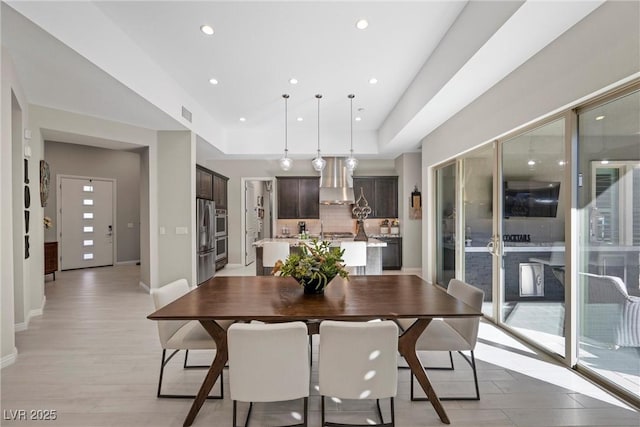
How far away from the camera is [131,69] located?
11.5 ft

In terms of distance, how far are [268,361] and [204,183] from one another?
5049 millimetres

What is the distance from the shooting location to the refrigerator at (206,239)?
5742 mm

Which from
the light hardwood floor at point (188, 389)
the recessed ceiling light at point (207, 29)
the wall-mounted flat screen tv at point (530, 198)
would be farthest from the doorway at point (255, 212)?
the wall-mounted flat screen tv at point (530, 198)

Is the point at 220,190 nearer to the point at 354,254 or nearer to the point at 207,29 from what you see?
the point at 354,254

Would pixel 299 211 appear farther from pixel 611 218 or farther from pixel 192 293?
pixel 611 218

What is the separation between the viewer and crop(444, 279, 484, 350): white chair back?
2.23 m

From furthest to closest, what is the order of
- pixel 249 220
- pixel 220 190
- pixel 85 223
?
pixel 249 220 < pixel 85 223 < pixel 220 190

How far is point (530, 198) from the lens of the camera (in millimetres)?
3389

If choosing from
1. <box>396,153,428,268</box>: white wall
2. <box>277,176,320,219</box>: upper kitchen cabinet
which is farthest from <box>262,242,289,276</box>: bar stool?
<box>396,153,428,268</box>: white wall

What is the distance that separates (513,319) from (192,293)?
352 cm

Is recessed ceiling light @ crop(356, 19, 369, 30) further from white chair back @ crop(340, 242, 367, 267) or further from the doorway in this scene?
the doorway

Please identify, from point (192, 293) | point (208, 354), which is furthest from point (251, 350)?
point (208, 354)

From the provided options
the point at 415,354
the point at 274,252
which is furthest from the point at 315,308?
the point at 274,252

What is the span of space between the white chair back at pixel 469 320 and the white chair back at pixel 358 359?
2.56ft
